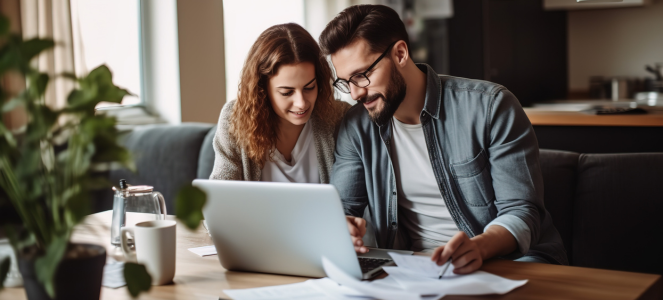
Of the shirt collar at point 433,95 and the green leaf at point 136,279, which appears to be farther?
the shirt collar at point 433,95

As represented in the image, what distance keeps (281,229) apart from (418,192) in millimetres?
665

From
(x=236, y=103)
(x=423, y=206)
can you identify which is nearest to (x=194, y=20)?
(x=236, y=103)

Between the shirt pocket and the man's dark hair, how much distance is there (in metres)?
0.40

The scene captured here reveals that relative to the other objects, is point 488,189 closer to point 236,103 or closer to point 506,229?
point 506,229

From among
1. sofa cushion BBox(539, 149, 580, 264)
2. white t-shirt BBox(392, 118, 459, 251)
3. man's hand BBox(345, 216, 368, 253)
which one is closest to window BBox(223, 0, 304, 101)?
white t-shirt BBox(392, 118, 459, 251)

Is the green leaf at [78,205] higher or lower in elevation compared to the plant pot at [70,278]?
higher

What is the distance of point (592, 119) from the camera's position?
2574 millimetres

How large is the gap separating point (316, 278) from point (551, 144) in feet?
6.07

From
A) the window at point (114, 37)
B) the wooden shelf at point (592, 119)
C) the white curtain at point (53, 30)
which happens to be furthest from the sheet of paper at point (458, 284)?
the window at point (114, 37)

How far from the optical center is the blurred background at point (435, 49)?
2529mm

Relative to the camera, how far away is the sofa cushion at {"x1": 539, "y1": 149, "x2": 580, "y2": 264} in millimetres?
1875

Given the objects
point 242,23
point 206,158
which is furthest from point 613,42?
point 206,158

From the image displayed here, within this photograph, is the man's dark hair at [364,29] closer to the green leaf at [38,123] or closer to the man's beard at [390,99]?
the man's beard at [390,99]

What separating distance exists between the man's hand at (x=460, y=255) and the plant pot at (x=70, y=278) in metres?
0.57
